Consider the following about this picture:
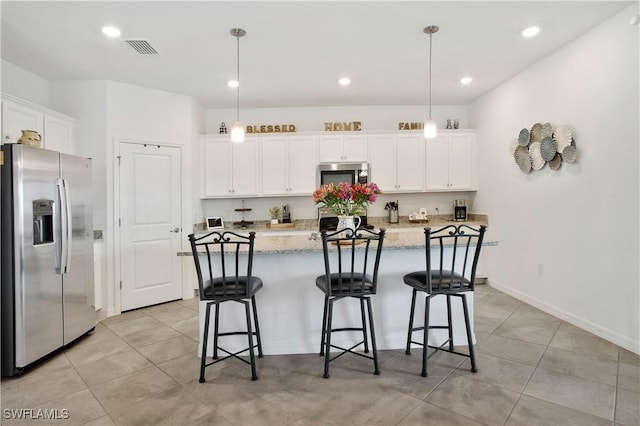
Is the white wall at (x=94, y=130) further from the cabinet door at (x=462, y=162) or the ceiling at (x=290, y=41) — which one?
the cabinet door at (x=462, y=162)

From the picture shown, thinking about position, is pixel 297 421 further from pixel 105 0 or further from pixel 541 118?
pixel 541 118

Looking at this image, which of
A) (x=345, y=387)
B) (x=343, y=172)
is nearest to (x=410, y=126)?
(x=343, y=172)

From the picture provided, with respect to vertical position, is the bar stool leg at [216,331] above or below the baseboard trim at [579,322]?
above

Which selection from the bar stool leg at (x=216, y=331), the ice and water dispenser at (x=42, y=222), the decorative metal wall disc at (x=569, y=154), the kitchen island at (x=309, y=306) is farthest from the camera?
the decorative metal wall disc at (x=569, y=154)

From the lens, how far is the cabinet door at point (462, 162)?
5051 millimetres

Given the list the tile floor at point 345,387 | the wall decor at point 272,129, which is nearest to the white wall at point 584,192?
the tile floor at point 345,387

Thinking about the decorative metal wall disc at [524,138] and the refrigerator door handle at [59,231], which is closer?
the refrigerator door handle at [59,231]

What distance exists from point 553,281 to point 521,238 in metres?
0.66

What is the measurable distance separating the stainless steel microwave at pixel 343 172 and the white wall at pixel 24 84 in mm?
3429

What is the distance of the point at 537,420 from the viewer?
1.88 metres

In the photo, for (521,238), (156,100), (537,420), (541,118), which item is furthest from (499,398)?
(156,100)

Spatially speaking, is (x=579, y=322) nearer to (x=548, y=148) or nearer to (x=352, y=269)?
(x=548, y=148)

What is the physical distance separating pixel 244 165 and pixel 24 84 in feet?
8.37

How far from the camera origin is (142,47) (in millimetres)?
3121
